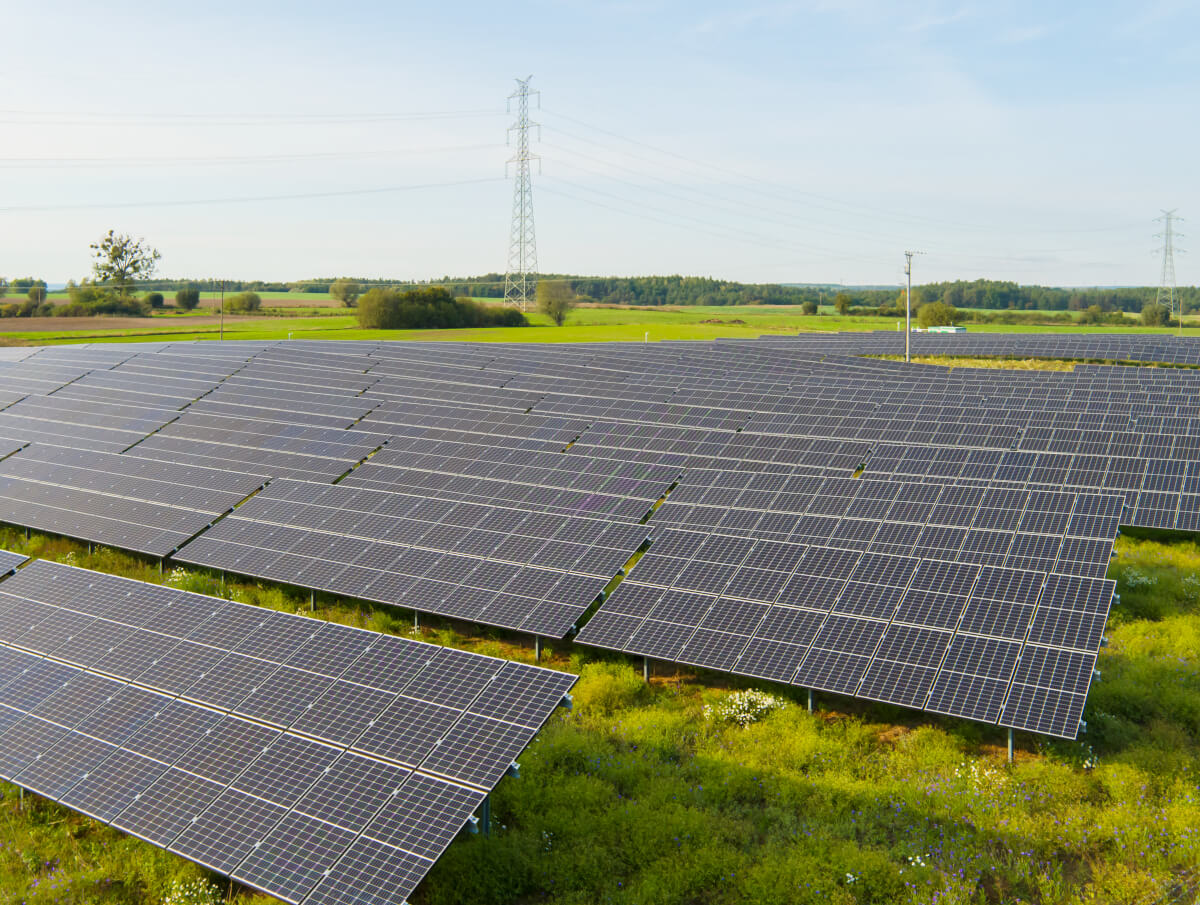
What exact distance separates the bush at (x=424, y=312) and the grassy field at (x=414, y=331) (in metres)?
2.95

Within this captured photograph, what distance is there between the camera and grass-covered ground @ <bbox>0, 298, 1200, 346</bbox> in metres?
85.4

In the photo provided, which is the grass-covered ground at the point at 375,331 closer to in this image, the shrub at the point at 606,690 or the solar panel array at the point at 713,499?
the solar panel array at the point at 713,499

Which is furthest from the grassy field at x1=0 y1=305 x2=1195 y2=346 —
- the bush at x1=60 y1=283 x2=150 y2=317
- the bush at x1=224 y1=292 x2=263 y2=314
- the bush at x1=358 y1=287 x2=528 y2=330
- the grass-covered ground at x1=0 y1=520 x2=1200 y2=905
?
the grass-covered ground at x1=0 y1=520 x2=1200 y2=905

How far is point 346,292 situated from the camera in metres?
138

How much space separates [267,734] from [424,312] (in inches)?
3889

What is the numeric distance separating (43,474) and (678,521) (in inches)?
867

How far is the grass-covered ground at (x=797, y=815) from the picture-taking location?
1025 cm

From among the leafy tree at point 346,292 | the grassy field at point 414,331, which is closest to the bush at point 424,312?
the grassy field at point 414,331

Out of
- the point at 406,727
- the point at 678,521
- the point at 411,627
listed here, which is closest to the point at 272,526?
the point at 411,627

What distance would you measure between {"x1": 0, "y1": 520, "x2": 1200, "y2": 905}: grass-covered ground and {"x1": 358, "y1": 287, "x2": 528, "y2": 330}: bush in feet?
306

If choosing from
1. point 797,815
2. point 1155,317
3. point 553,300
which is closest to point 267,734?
point 797,815

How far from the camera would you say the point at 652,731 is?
1384cm

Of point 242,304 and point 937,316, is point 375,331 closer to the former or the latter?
point 242,304

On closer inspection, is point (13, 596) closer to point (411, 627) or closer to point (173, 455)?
point (411, 627)
